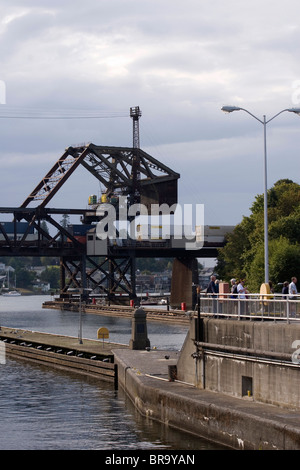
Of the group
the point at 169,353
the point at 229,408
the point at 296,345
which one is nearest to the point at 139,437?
the point at 229,408

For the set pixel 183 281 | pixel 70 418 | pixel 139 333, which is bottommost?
pixel 70 418

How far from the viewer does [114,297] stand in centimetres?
15388

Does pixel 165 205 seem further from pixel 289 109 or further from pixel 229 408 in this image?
pixel 229 408

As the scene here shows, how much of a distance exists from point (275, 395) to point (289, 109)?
718 inches

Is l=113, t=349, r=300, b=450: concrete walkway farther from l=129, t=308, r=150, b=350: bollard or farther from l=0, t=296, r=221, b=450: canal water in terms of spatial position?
l=129, t=308, r=150, b=350: bollard

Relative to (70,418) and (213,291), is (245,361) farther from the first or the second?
(70,418)

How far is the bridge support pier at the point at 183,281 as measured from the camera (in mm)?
147125

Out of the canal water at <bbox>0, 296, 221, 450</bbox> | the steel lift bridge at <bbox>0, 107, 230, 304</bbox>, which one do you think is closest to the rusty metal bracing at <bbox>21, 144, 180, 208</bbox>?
the steel lift bridge at <bbox>0, 107, 230, 304</bbox>

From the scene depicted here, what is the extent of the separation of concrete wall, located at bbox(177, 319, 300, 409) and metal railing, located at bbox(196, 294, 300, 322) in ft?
1.27

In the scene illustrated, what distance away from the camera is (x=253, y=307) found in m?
30.3

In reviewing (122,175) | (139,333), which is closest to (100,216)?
(122,175)

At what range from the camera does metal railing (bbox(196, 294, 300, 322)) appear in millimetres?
27828

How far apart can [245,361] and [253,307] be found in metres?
2.02

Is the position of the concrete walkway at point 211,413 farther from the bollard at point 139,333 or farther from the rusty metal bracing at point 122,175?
the rusty metal bracing at point 122,175
